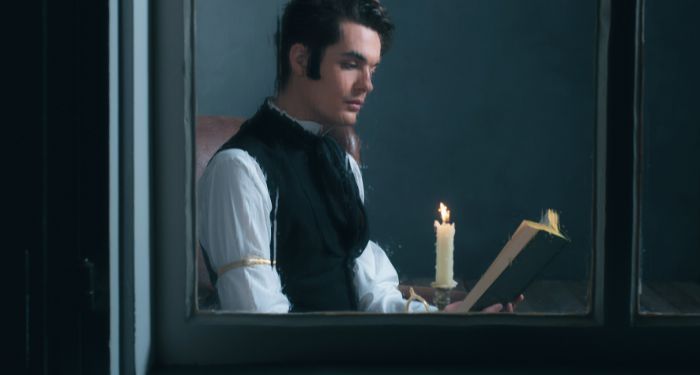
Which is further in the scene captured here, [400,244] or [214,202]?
[400,244]

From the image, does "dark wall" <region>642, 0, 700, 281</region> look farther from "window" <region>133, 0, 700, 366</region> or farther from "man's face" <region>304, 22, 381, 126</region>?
"window" <region>133, 0, 700, 366</region>

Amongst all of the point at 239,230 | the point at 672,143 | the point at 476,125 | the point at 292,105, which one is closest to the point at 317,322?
the point at 239,230

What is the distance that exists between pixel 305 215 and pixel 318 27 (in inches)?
17.1

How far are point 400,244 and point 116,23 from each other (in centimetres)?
334

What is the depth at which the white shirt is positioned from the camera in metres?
1.51

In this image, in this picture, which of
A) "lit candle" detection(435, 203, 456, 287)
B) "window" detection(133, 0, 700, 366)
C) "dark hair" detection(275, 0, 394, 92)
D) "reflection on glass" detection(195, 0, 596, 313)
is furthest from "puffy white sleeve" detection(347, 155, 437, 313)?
"reflection on glass" detection(195, 0, 596, 313)

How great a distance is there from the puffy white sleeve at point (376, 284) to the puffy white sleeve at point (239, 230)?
7.7 inches

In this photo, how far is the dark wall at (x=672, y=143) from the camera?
3.95 metres

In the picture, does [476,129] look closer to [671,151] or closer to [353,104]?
[671,151]

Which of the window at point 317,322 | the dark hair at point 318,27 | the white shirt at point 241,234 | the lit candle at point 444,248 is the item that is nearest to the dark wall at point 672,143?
the dark hair at point 318,27

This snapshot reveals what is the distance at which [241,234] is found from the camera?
1.58m
